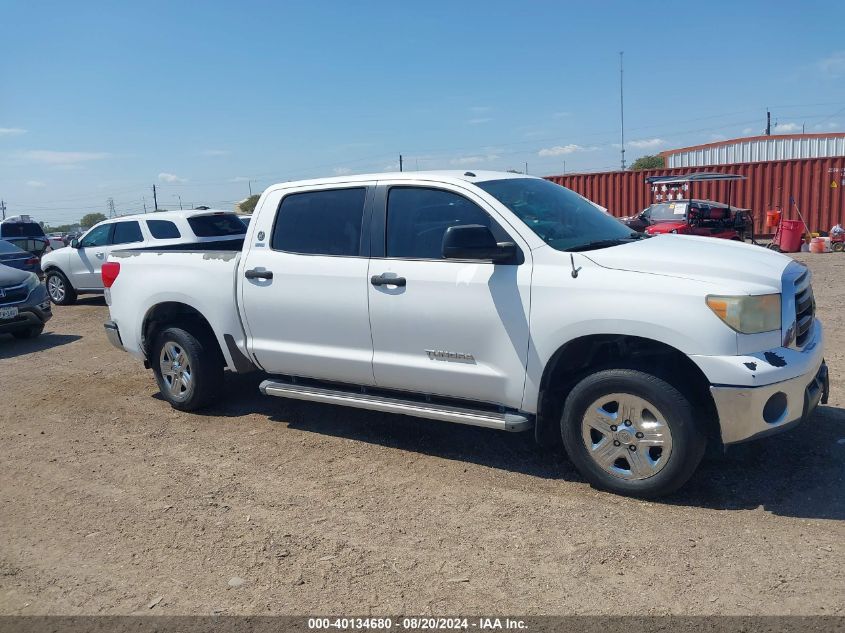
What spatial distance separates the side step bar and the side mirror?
100cm

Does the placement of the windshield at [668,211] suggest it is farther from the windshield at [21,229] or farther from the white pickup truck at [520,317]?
the windshield at [21,229]

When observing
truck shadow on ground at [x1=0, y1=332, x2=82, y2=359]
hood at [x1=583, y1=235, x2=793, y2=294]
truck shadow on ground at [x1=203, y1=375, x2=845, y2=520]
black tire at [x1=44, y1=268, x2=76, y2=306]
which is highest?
hood at [x1=583, y1=235, x2=793, y2=294]

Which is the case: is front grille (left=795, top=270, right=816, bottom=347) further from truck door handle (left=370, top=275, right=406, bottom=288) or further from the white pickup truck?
truck door handle (left=370, top=275, right=406, bottom=288)

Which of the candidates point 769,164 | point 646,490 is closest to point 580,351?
point 646,490

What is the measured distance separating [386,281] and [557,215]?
1243 mm

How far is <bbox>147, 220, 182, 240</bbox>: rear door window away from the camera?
1308 centimetres

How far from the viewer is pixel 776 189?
926 inches

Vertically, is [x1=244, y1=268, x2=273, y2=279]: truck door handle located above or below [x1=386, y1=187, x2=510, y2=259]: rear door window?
below

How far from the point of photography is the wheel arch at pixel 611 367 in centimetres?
422

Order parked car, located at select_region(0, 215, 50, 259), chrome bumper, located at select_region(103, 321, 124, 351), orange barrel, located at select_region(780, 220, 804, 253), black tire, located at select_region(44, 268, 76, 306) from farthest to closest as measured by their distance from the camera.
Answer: parked car, located at select_region(0, 215, 50, 259)
orange barrel, located at select_region(780, 220, 804, 253)
black tire, located at select_region(44, 268, 76, 306)
chrome bumper, located at select_region(103, 321, 124, 351)

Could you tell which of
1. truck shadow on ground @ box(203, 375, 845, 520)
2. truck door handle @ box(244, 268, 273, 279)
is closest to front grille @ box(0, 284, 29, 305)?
truck shadow on ground @ box(203, 375, 845, 520)

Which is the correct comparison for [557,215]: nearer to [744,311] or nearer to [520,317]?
[520,317]

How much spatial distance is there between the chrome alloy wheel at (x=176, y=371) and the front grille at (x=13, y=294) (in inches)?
213

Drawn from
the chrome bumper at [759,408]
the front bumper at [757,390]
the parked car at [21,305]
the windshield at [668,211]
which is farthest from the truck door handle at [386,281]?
the windshield at [668,211]
